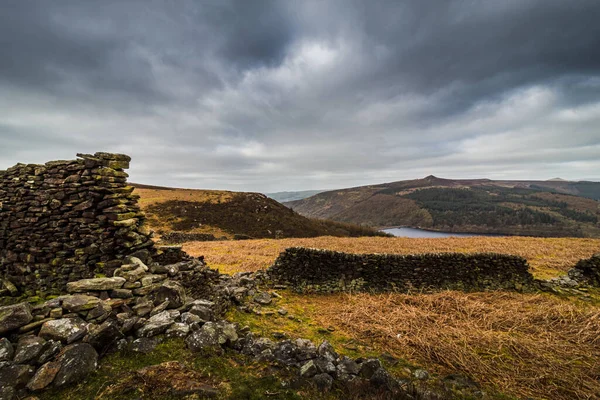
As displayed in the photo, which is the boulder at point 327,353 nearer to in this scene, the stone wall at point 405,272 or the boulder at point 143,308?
the boulder at point 143,308

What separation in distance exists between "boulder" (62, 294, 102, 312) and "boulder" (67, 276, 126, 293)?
1.22 feet

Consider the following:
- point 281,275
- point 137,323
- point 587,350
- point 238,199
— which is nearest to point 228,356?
point 137,323

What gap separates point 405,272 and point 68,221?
1294 centimetres

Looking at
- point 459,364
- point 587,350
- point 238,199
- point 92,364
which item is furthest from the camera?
point 238,199

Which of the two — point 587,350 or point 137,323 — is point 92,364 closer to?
point 137,323

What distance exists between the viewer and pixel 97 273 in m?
7.44

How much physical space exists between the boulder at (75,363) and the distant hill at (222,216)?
137 ft

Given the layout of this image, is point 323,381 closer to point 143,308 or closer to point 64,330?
point 143,308

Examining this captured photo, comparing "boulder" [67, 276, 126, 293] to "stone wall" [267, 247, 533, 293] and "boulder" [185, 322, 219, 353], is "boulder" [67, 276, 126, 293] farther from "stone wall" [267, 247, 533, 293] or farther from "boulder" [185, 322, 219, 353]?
"stone wall" [267, 247, 533, 293]

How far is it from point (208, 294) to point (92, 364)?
15.3 ft

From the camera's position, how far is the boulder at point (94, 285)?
5270 mm

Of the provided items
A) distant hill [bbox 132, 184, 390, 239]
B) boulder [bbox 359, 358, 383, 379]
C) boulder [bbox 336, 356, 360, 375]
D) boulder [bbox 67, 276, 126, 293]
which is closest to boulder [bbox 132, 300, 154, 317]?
boulder [bbox 67, 276, 126, 293]

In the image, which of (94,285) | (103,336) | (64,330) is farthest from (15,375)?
(94,285)

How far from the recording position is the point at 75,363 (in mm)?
3715
